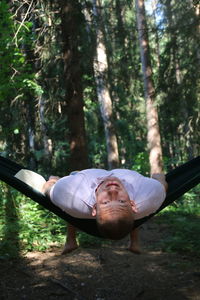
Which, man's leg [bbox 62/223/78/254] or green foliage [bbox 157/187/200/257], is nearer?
man's leg [bbox 62/223/78/254]

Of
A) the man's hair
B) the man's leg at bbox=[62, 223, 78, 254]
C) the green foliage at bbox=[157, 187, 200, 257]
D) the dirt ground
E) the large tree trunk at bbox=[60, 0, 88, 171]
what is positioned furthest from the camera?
the large tree trunk at bbox=[60, 0, 88, 171]

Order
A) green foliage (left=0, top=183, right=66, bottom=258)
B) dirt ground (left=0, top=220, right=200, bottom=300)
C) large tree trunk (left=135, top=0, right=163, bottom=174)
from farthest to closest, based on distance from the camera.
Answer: large tree trunk (left=135, top=0, right=163, bottom=174), green foliage (left=0, top=183, right=66, bottom=258), dirt ground (left=0, top=220, right=200, bottom=300)

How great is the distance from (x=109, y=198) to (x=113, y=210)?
0.10 m

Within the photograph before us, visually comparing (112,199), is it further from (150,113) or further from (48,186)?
(150,113)

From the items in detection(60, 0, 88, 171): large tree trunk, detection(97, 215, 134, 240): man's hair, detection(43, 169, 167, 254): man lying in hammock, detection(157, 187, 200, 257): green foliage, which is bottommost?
detection(157, 187, 200, 257): green foliage

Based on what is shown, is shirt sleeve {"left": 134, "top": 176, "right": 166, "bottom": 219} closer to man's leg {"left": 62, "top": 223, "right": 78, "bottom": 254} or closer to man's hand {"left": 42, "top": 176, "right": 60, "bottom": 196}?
man's leg {"left": 62, "top": 223, "right": 78, "bottom": 254}

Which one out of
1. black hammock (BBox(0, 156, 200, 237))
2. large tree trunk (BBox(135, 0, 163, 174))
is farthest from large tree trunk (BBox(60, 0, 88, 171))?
large tree trunk (BBox(135, 0, 163, 174))

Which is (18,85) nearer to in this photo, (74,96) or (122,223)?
(74,96)

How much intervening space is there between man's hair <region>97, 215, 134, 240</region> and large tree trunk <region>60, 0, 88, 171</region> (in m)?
3.80

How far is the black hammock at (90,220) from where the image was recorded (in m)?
2.91

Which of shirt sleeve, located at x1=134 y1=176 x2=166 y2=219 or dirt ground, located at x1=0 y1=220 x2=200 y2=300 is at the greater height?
shirt sleeve, located at x1=134 y1=176 x2=166 y2=219

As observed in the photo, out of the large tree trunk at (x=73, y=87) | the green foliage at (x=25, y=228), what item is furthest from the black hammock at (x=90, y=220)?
the large tree trunk at (x=73, y=87)

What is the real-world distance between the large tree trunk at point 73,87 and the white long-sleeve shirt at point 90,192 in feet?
11.1

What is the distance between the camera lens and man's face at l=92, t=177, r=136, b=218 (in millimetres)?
2418
